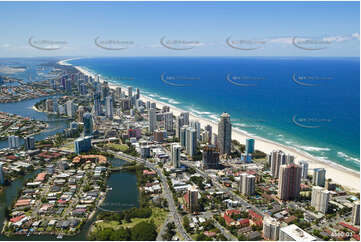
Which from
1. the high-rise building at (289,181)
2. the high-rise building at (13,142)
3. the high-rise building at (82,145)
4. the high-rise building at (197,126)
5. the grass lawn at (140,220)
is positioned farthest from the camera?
the high-rise building at (197,126)

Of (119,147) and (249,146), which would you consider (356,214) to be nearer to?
(249,146)

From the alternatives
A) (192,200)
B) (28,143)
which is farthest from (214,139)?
(28,143)

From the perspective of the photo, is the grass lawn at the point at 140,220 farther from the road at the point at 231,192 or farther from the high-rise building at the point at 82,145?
the high-rise building at the point at 82,145

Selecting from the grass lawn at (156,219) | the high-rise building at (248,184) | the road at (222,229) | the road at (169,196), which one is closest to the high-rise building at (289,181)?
the high-rise building at (248,184)

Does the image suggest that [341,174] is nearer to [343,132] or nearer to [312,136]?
[312,136]

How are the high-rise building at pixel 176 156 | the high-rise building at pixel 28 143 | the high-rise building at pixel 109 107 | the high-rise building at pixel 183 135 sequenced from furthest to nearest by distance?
the high-rise building at pixel 109 107 < the high-rise building at pixel 183 135 < the high-rise building at pixel 28 143 < the high-rise building at pixel 176 156

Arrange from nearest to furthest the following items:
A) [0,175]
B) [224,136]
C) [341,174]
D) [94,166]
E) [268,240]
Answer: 1. [268,240]
2. [0,175]
3. [341,174]
4. [94,166]
5. [224,136]

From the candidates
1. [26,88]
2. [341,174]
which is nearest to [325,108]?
[341,174]
